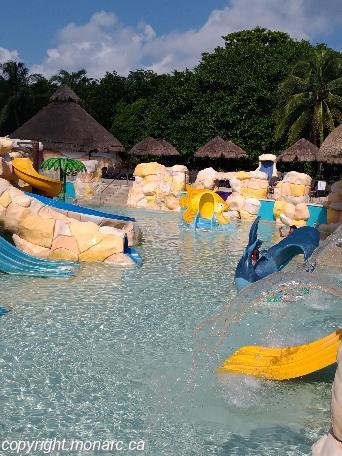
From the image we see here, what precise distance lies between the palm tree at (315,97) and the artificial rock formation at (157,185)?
8.19 m

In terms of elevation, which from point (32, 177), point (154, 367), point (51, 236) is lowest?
point (154, 367)

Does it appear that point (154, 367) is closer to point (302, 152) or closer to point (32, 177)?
point (32, 177)

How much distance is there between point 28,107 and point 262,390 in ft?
115

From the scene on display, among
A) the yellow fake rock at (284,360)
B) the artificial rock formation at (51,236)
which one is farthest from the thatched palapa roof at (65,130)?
the yellow fake rock at (284,360)

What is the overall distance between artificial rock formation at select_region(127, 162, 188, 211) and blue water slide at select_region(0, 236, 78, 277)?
35.2 feet

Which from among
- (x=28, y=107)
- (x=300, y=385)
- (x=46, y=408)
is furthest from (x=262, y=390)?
(x=28, y=107)

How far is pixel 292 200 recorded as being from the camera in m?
16.8

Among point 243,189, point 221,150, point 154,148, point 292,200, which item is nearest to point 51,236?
point 292,200

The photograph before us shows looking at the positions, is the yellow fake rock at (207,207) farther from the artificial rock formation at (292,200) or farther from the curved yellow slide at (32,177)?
the curved yellow slide at (32,177)

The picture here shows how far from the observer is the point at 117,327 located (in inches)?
260

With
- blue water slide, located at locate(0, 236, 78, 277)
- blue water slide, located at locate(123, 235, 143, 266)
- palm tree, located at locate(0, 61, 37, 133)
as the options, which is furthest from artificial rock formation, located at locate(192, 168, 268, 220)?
palm tree, located at locate(0, 61, 37, 133)

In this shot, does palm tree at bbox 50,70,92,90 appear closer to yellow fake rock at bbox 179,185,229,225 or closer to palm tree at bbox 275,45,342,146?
palm tree at bbox 275,45,342,146

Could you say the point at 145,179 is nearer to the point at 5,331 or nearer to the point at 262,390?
the point at 5,331

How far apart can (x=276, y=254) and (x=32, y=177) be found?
25.5 feet
